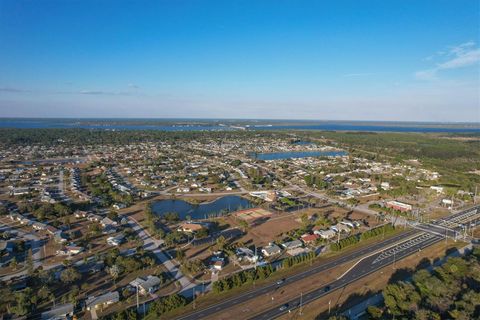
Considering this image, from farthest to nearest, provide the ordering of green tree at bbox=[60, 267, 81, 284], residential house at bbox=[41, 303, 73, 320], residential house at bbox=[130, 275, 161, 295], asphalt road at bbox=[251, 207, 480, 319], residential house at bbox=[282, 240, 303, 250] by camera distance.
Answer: residential house at bbox=[282, 240, 303, 250]
green tree at bbox=[60, 267, 81, 284]
residential house at bbox=[130, 275, 161, 295]
asphalt road at bbox=[251, 207, 480, 319]
residential house at bbox=[41, 303, 73, 320]

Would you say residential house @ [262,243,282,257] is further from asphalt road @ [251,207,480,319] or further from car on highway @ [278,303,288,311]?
car on highway @ [278,303,288,311]

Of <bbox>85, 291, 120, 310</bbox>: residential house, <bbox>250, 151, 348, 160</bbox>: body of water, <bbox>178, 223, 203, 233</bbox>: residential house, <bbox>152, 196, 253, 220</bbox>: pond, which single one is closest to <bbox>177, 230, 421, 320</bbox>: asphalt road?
<bbox>85, 291, 120, 310</bbox>: residential house

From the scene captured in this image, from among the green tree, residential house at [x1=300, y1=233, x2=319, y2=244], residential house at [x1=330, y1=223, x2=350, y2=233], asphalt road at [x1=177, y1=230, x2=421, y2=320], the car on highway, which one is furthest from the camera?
residential house at [x1=330, y1=223, x2=350, y2=233]

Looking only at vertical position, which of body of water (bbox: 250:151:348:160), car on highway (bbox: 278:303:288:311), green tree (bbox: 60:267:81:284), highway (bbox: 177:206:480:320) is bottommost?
car on highway (bbox: 278:303:288:311)

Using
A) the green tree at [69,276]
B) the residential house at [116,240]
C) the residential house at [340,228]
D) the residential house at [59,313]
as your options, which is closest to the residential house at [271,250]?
the residential house at [340,228]

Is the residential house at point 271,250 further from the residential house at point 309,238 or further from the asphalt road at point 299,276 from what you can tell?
the asphalt road at point 299,276

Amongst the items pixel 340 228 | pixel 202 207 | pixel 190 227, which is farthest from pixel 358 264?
pixel 202 207

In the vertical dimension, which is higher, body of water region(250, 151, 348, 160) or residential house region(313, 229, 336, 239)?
body of water region(250, 151, 348, 160)
